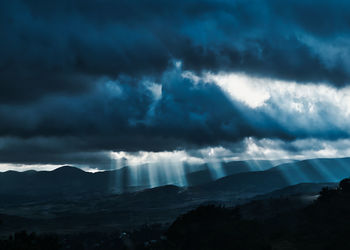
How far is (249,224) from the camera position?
77.6m

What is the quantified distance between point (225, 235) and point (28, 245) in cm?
3472

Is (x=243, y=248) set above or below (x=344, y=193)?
below

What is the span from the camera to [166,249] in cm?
7062

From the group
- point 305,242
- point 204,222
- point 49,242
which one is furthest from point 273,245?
point 49,242

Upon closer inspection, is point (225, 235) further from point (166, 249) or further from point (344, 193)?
point (344, 193)

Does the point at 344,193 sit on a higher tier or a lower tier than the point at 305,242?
higher

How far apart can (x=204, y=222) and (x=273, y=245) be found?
27563mm

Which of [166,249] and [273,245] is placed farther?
[166,249]

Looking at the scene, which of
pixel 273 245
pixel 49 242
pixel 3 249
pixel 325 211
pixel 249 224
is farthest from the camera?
pixel 325 211

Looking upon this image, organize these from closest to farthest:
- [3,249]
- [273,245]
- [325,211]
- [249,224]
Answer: [3,249] → [273,245] → [249,224] → [325,211]

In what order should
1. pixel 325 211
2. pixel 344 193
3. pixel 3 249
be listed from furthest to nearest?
1. pixel 344 193
2. pixel 325 211
3. pixel 3 249

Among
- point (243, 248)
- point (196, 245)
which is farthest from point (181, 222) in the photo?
point (243, 248)

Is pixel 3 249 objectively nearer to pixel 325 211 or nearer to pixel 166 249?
pixel 166 249

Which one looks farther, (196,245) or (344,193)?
(344,193)
